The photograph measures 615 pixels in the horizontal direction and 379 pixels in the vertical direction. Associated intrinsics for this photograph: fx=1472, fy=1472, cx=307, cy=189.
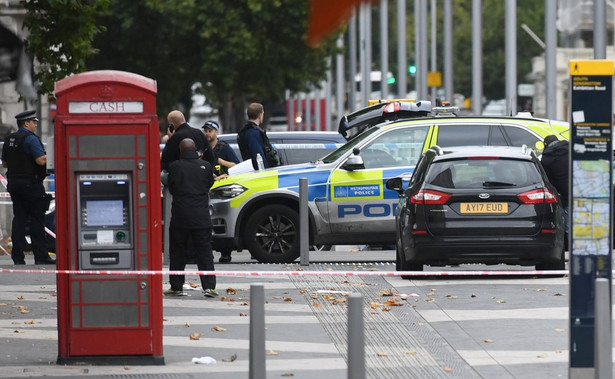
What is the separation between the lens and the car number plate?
14781mm

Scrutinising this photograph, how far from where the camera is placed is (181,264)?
539 inches

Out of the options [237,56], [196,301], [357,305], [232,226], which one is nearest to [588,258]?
[357,305]

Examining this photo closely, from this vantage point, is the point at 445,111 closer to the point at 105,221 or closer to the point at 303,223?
the point at 303,223

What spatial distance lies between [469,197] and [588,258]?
6359 millimetres

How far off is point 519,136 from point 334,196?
7.99 feet

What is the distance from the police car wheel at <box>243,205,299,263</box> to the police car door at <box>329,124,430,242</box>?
1.63 feet

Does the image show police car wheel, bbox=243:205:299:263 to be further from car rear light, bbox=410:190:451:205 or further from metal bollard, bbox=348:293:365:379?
metal bollard, bbox=348:293:365:379

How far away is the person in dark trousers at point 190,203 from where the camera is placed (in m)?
13.3

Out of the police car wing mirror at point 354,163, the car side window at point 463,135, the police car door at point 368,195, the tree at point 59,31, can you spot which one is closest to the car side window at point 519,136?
the car side window at point 463,135

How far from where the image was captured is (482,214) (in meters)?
14.8

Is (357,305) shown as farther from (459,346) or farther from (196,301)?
(196,301)

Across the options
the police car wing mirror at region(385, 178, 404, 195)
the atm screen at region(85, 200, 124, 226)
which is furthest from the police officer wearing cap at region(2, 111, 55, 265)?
the atm screen at region(85, 200, 124, 226)

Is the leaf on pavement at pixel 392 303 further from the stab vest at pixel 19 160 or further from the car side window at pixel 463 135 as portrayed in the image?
the stab vest at pixel 19 160

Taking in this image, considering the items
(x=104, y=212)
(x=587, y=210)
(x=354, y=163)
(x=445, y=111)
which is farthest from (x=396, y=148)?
(x=587, y=210)
